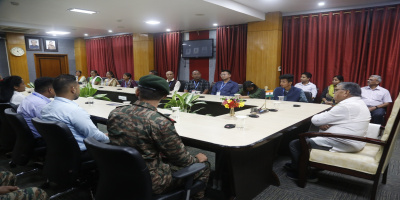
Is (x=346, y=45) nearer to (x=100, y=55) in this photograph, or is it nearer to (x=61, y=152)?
(x=61, y=152)

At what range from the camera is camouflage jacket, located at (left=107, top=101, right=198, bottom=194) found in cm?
130

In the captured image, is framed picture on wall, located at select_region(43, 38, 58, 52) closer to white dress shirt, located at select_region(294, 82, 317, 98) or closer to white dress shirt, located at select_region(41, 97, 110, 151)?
white dress shirt, located at select_region(41, 97, 110, 151)

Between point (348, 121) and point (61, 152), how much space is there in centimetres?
238

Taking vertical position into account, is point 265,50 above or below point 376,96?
above

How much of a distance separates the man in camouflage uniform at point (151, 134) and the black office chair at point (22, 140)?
4.01 feet

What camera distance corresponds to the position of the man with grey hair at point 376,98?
4137mm

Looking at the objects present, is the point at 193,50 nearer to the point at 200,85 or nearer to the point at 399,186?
the point at 200,85

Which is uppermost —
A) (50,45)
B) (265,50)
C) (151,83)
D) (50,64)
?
(50,45)

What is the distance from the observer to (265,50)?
18.7ft

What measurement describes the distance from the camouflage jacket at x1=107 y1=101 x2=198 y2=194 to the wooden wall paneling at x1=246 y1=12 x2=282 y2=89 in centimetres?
472

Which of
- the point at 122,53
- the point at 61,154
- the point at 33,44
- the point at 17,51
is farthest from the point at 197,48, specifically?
the point at 33,44

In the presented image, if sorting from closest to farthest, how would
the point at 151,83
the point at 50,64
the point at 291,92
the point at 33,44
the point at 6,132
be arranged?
1. the point at 151,83
2. the point at 6,132
3. the point at 291,92
4. the point at 33,44
5. the point at 50,64

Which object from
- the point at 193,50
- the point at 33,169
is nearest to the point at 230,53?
the point at 193,50

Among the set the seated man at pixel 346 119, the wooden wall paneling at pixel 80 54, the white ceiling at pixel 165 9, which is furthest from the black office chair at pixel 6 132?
the wooden wall paneling at pixel 80 54
